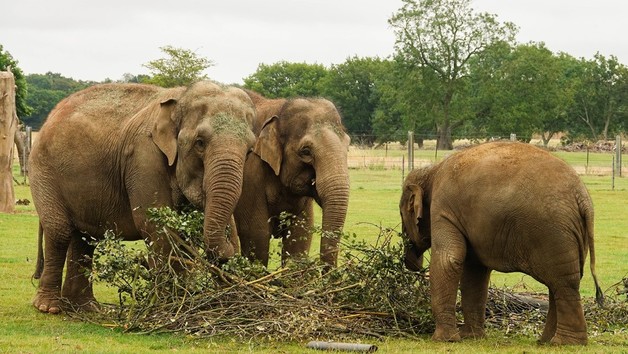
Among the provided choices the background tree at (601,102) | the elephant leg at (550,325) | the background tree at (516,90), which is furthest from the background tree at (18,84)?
the background tree at (601,102)

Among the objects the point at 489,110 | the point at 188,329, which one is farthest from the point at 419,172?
the point at 489,110

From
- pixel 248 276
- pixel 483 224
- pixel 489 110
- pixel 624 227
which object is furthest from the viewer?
pixel 489 110

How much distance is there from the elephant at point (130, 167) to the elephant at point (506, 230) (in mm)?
2288

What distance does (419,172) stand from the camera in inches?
501

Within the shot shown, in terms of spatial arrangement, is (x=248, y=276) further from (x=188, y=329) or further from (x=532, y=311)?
(x=532, y=311)

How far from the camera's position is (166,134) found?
1290 cm

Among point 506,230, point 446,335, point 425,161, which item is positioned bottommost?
point 425,161

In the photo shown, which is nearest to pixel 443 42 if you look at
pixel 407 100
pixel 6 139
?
pixel 407 100

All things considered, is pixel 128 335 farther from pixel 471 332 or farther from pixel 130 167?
pixel 471 332

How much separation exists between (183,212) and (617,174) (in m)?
41.9

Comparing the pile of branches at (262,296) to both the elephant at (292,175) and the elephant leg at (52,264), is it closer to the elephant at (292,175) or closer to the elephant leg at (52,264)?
the elephant leg at (52,264)

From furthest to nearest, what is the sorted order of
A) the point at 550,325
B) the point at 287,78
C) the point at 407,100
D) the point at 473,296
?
1. the point at 287,78
2. the point at 407,100
3. the point at 473,296
4. the point at 550,325

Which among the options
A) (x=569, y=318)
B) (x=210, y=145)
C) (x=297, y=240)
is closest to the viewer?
(x=569, y=318)

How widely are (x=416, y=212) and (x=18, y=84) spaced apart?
60377mm
